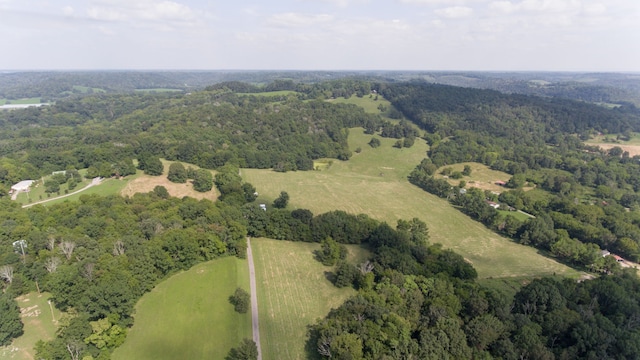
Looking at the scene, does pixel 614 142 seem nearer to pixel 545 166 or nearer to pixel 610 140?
pixel 610 140

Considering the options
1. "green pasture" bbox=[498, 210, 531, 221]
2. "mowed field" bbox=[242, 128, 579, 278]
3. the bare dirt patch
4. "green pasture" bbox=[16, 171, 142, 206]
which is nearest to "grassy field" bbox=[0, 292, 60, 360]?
"green pasture" bbox=[16, 171, 142, 206]

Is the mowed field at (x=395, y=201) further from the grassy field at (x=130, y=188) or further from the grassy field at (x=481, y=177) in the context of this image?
the grassy field at (x=130, y=188)

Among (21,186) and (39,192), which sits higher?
(21,186)

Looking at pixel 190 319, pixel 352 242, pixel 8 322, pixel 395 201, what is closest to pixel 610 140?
pixel 395 201

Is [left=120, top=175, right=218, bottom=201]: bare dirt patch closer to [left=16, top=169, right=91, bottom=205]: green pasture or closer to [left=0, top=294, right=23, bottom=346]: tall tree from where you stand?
[left=16, top=169, right=91, bottom=205]: green pasture

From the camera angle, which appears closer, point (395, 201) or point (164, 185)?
point (164, 185)

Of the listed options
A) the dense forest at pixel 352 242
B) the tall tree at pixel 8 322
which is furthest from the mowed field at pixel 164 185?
the tall tree at pixel 8 322
